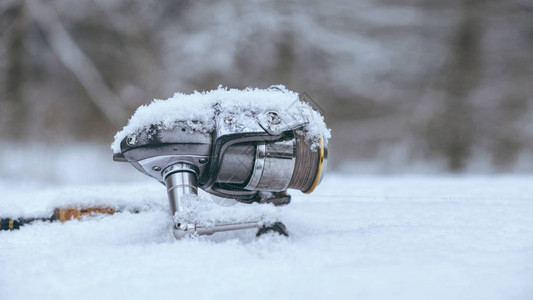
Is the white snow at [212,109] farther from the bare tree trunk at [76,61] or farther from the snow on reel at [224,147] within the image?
the bare tree trunk at [76,61]

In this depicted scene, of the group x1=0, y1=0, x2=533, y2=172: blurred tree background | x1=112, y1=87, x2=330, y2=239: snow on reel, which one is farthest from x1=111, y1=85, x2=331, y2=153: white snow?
x1=0, y1=0, x2=533, y2=172: blurred tree background

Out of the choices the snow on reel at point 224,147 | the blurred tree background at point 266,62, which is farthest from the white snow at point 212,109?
the blurred tree background at point 266,62

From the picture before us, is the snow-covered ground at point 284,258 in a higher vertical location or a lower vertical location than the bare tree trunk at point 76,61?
lower

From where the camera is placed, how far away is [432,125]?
2158 millimetres

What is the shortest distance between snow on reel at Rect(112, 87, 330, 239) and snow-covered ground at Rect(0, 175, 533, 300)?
47 mm

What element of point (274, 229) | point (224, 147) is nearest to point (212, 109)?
point (224, 147)

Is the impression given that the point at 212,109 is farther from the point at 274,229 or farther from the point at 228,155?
the point at 274,229

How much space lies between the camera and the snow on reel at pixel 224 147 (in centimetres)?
46

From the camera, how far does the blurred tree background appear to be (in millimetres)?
2000

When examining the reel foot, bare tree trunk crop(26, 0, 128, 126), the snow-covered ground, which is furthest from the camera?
bare tree trunk crop(26, 0, 128, 126)

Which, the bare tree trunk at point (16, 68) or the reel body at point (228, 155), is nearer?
the reel body at point (228, 155)

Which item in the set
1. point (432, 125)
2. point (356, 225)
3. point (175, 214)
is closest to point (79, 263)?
point (175, 214)

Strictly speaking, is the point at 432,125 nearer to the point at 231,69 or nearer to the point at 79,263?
the point at 231,69

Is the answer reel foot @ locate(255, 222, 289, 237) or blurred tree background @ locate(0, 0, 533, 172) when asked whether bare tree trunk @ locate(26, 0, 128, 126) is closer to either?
blurred tree background @ locate(0, 0, 533, 172)
